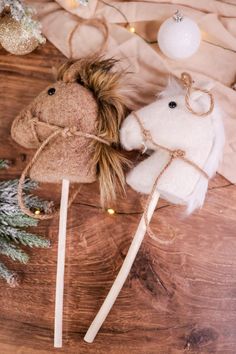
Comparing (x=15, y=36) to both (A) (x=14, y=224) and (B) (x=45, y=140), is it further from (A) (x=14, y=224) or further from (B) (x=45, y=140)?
(A) (x=14, y=224)

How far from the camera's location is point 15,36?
1.02 metres

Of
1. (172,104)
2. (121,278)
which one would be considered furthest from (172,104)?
(121,278)

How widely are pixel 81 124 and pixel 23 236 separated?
26cm

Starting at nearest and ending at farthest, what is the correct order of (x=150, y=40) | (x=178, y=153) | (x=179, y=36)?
(x=178, y=153) → (x=179, y=36) → (x=150, y=40)

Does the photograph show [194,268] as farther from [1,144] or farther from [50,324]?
[1,144]

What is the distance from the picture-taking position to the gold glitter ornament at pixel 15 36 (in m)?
1.01

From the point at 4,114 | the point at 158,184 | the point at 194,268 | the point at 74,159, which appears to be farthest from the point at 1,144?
the point at 194,268

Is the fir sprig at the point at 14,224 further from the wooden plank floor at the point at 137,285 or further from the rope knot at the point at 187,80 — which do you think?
the rope knot at the point at 187,80

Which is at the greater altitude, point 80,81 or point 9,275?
point 80,81

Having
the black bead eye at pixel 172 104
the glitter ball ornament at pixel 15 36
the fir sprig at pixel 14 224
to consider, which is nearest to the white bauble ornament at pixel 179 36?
the black bead eye at pixel 172 104

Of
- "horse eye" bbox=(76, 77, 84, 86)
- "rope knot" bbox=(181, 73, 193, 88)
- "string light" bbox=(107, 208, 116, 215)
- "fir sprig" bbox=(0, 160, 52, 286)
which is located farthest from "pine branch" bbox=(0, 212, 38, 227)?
"rope knot" bbox=(181, 73, 193, 88)

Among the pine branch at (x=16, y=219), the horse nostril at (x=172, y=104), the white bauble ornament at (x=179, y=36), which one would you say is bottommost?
the pine branch at (x=16, y=219)

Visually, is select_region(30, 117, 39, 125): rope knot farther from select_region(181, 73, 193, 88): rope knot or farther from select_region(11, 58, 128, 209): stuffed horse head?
select_region(181, 73, 193, 88): rope knot

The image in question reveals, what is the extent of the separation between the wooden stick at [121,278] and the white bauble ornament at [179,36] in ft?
1.03
